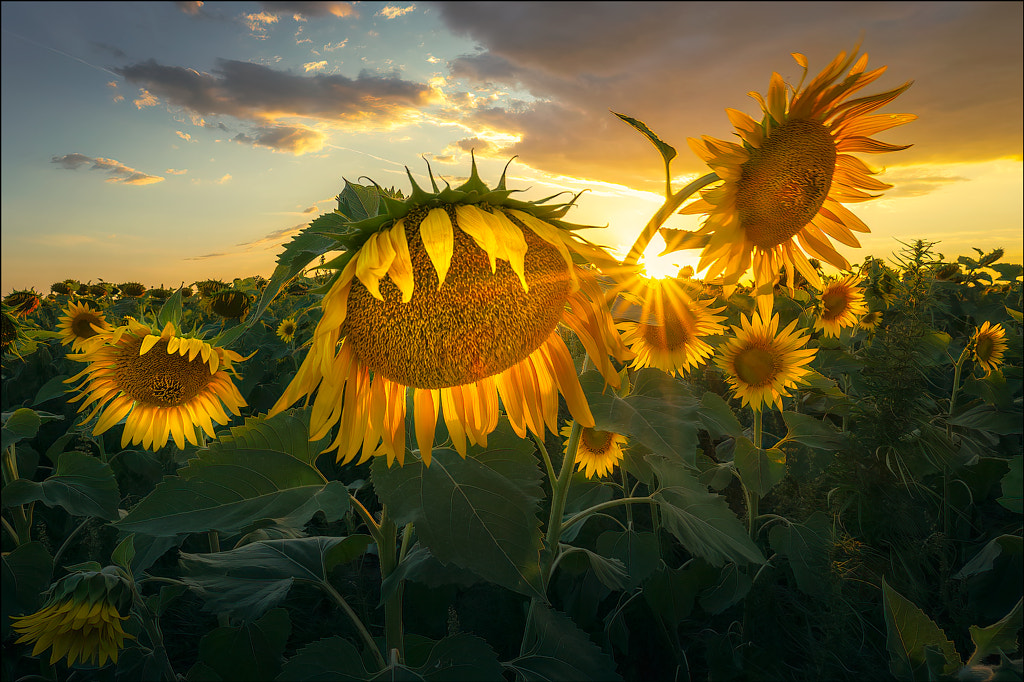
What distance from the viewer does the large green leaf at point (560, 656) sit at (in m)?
1.44

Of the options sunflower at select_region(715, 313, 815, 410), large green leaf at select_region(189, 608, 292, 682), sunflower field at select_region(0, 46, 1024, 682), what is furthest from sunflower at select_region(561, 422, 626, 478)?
large green leaf at select_region(189, 608, 292, 682)

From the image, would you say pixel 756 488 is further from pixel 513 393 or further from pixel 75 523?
pixel 75 523

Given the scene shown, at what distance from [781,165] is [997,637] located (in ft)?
4.84

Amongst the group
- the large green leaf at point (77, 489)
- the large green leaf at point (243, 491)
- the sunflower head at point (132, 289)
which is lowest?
the large green leaf at point (77, 489)

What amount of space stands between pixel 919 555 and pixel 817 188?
1.49m

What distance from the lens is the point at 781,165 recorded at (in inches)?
59.2

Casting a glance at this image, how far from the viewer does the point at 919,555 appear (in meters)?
2.14

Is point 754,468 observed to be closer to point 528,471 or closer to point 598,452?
point 598,452

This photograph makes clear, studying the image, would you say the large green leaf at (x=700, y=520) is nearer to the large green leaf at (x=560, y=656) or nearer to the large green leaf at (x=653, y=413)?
the large green leaf at (x=653, y=413)

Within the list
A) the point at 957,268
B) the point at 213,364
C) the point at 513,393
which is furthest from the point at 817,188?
the point at 957,268

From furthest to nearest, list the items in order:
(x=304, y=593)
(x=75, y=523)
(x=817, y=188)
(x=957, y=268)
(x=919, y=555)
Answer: (x=957, y=268) < (x=75, y=523) < (x=304, y=593) < (x=919, y=555) < (x=817, y=188)

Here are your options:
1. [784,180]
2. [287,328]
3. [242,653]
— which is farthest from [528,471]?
[287,328]

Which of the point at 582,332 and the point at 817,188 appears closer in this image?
the point at 582,332

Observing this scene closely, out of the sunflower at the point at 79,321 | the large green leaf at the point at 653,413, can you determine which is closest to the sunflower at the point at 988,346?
the large green leaf at the point at 653,413
